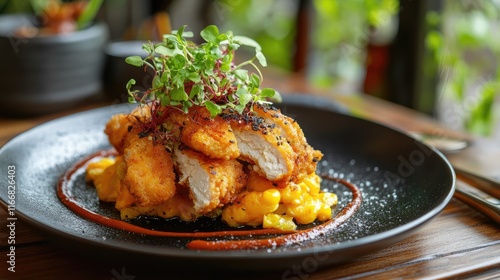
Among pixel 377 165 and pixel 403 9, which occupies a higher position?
pixel 403 9

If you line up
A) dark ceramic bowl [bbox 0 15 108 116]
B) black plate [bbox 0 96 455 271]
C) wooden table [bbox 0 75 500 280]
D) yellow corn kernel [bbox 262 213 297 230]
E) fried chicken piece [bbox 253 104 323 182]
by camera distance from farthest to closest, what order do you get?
dark ceramic bowl [bbox 0 15 108 116] → fried chicken piece [bbox 253 104 323 182] → yellow corn kernel [bbox 262 213 297 230] → wooden table [bbox 0 75 500 280] → black plate [bbox 0 96 455 271]

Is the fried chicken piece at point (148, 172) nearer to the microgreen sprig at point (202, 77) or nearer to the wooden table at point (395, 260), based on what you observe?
the microgreen sprig at point (202, 77)

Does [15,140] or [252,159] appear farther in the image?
[15,140]

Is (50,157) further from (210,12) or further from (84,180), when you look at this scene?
(210,12)

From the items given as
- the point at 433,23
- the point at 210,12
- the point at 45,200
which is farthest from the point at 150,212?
the point at 210,12

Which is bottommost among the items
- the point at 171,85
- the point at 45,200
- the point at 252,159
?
the point at 45,200

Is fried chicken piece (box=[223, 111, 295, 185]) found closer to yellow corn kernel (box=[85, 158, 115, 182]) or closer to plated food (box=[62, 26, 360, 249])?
plated food (box=[62, 26, 360, 249])

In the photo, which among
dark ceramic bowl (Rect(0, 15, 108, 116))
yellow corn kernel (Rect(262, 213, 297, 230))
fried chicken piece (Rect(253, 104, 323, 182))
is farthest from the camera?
dark ceramic bowl (Rect(0, 15, 108, 116))

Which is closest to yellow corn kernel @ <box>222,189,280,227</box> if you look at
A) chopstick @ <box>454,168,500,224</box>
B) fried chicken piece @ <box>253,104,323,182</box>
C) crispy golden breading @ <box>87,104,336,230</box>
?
crispy golden breading @ <box>87,104,336,230</box>
